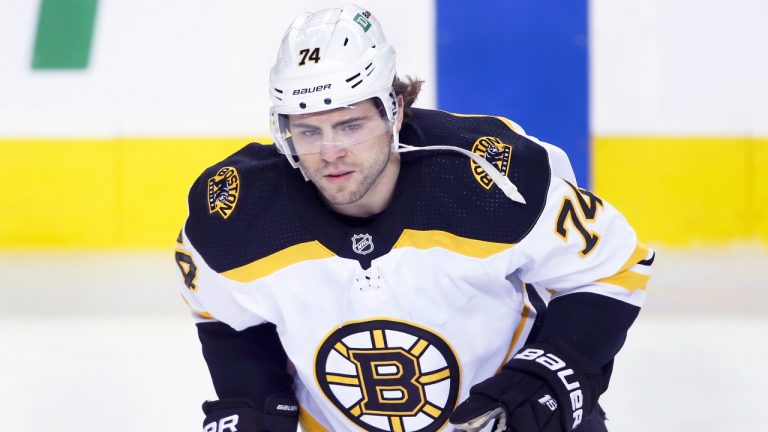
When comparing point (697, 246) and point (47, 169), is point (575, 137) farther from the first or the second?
point (47, 169)

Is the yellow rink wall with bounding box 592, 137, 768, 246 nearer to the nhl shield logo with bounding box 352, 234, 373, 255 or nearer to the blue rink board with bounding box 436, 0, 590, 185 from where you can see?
the blue rink board with bounding box 436, 0, 590, 185

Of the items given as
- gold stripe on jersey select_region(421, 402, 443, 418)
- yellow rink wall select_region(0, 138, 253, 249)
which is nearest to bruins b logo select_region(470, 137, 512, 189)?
gold stripe on jersey select_region(421, 402, 443, 418)

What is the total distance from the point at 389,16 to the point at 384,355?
2020mm

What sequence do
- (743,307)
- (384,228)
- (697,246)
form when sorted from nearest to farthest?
(384,228)
(743,307)
(697,246)

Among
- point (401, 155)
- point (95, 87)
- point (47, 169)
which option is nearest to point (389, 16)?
point (95, 87)

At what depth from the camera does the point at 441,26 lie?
3684mm

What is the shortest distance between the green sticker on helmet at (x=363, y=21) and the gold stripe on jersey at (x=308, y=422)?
2.25 feet

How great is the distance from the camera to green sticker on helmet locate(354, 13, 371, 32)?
185 centimetres

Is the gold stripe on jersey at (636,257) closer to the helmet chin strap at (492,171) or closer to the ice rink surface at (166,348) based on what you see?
the helmet chin strap at (492,171)

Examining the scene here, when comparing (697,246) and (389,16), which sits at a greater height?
(389,16)

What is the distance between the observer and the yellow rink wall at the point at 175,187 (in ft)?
11.8

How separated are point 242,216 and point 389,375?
35 centimetres

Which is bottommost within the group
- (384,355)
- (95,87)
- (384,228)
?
(384,355)

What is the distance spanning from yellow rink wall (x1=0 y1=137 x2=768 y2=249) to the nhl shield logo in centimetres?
193
